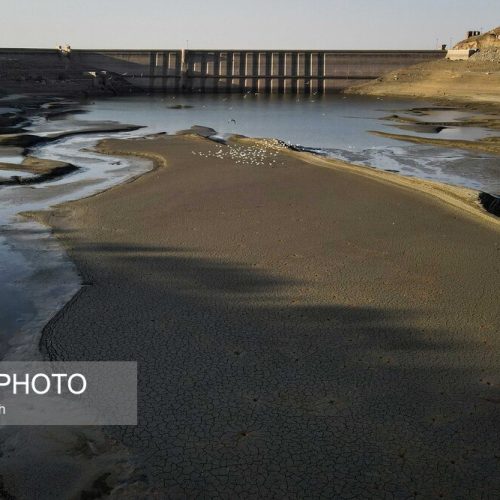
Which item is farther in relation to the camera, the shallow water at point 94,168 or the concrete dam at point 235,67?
the concrete dam at point 235,67

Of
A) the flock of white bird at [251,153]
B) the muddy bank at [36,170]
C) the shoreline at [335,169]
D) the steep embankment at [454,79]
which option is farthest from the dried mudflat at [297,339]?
the steep embankment at [454,79]

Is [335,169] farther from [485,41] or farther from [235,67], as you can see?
[235,67]

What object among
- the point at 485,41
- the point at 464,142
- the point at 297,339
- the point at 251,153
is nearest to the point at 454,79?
the point at 485,41

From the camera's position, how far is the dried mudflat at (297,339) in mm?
5738

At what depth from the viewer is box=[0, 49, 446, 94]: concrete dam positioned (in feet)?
356

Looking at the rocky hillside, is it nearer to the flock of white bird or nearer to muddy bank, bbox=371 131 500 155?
muddy bank, bbox=371 131 500 155

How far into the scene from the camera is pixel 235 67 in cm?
11362

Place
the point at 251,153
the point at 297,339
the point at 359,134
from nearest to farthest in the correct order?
1. the point at 297,339
2. the point at 251,153
3. the point at 359,134

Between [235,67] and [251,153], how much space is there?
91560 millimetres

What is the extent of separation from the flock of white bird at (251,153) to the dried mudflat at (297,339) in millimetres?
9334

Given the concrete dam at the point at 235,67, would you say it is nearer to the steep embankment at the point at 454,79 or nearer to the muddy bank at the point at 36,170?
the steep embankment at the point at 454,79

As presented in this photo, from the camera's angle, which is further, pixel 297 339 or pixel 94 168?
pixel 94 168

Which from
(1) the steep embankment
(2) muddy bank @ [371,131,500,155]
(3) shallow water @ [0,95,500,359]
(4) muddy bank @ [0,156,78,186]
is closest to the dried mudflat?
(3) shallow water @ [0,95,500,359]

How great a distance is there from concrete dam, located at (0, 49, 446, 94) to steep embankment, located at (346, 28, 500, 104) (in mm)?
6151
